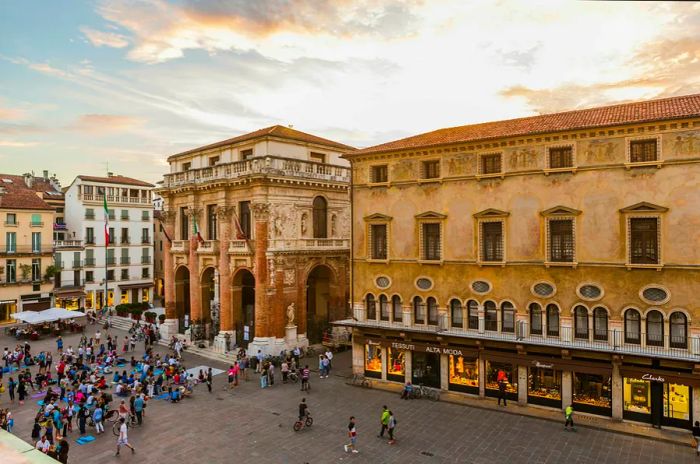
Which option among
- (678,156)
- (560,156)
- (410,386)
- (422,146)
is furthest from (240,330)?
(678,156)

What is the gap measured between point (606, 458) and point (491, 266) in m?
9.97

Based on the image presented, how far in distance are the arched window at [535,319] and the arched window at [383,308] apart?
828 centimetres

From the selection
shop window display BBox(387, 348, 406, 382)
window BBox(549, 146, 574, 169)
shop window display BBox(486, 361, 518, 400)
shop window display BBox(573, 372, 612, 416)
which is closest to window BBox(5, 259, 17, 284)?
shop window display BBox(387, 348, 406, 382)

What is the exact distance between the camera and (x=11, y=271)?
164ft

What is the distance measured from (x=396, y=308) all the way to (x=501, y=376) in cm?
697

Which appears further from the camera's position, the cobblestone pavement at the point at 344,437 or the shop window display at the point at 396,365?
the shop window display at the point at 396,365

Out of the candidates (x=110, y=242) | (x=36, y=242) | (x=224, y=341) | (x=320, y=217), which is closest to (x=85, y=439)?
(x=224, y=341)

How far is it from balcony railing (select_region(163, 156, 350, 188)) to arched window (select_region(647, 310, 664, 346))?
25.0 metres

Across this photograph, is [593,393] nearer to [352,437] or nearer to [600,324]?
[600,324]

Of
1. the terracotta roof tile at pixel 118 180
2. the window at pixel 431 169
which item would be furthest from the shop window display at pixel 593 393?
the terracotta roof tile at pixel 118 180

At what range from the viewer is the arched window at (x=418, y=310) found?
89.2 ft

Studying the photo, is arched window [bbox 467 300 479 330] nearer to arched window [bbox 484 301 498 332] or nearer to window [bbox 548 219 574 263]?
arched window [bbox 484 301 498 332]

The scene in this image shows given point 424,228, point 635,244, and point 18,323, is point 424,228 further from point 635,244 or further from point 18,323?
point 18,323

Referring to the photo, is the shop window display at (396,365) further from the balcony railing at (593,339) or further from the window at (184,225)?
the window at (184,225)
